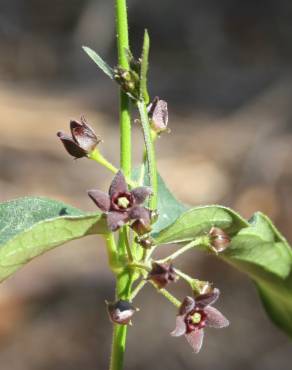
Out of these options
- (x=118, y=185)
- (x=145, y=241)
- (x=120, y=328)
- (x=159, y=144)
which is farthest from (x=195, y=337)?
(x=159, y=144)

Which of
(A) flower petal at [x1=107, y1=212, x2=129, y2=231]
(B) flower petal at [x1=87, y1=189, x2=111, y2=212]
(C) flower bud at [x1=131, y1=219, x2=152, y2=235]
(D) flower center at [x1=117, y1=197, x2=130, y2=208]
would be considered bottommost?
(C) flower bud at [x1=131, y1=219, x2=152, y2=235]

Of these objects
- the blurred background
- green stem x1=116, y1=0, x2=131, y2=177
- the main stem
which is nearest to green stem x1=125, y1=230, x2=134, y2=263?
the main stem

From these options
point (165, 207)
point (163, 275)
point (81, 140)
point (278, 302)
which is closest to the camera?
point (163, 275)

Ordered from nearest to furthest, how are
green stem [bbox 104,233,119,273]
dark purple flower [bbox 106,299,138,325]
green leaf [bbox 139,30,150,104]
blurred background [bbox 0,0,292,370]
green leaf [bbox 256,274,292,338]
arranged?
green leaf [bbox 139,30,150,104] → dark purple flower [bbox 106,299,138,325] → green stem [bbox 104,233,119,273] → green leaf [bbox 256,274,292,338] → blurred background [bbox 0,0,292,370]

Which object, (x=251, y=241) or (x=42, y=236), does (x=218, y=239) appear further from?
(x=42, y=236)

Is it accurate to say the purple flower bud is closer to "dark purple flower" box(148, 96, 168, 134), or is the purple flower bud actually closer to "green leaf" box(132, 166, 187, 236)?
"dark purple flower" box(148, 96, 168, 134)

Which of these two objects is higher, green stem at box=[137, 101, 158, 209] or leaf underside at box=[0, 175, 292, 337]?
green stem at box=[137, 101, 158, 209]
